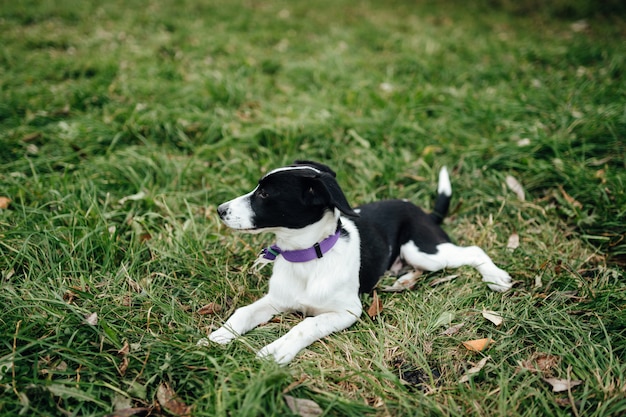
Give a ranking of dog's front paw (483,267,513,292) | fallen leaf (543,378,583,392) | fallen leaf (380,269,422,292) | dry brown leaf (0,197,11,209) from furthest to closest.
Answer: dry brown leaf (0,197,11,209) → fallen leaf (380,269,422,292) → dog's front paw (483,267,513,292) → fallen leaf (543,378,583,392)

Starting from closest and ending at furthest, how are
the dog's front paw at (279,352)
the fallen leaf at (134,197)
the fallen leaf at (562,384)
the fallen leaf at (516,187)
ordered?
1. the fallen leaf at (562,384)
2. the dog's front paw at (279,352)
3. the fallen leaf at (134,197)
4. the fallen leaf at (516,187)

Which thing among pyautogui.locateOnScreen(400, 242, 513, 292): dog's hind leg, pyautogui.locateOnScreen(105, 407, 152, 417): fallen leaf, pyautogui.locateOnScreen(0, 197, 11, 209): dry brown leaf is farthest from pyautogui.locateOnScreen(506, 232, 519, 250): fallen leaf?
pyautogui.locateOnScreen(0, 197, 11, 209): dry brown leaf

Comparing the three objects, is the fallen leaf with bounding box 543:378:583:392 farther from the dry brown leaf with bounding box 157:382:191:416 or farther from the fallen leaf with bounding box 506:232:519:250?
the dry brown leaf with bounding box 157:382:191:416

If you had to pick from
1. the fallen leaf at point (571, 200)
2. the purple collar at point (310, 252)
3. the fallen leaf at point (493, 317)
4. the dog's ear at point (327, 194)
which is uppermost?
the dog's ear at point (327, 194)

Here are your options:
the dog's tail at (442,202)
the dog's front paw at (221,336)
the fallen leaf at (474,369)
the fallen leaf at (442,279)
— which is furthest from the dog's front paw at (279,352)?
the dog's tail at (442,202)

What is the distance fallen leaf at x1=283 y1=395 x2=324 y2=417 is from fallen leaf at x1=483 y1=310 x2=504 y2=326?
1.15 metres

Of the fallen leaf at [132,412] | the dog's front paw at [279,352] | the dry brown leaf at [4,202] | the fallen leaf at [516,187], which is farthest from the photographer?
the fallen leaf at [516,187]

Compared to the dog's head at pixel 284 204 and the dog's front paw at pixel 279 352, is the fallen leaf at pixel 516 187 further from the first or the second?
the dog's front paw at pixel 279 352

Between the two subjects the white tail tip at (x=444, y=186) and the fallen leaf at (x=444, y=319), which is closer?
the fallen leaf at (x=444, y=319)

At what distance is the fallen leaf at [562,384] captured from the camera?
6.86 ft

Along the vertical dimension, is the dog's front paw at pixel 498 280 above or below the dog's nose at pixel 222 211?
below

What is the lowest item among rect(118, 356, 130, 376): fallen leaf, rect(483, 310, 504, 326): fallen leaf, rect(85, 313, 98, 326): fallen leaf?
rect(483, 310, 504, 326): fallen leaf

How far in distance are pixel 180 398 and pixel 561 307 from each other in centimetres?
217

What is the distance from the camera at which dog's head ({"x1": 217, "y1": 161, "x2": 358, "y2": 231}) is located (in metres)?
2.35
